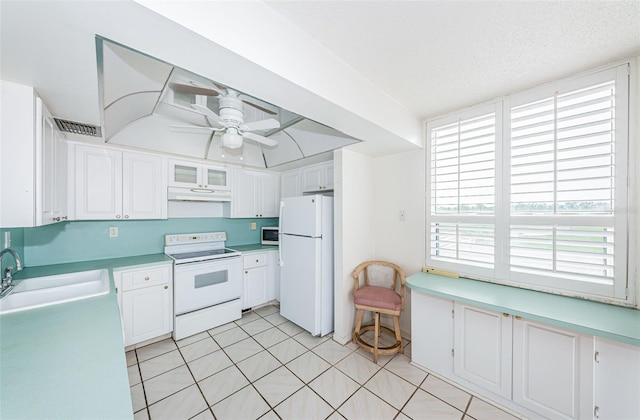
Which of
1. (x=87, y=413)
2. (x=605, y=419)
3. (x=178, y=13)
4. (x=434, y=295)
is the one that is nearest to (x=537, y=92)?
(x=434, y=295)

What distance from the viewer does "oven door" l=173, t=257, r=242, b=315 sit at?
259 cm

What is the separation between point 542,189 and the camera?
1.81 m

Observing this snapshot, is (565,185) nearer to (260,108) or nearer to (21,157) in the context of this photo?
(260,108)

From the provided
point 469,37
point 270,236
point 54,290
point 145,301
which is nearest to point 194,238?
point 145,301

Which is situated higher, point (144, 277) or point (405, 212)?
point (405, 212)

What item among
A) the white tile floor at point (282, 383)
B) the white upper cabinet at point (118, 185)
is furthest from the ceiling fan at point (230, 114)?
the white tile floor at point (282, 383)

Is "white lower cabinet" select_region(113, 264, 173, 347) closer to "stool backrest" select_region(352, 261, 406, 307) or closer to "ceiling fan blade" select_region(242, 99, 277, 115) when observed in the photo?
"ceiling fan blade" select_region(242, 99, 277, 115)

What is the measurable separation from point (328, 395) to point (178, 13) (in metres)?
2.47

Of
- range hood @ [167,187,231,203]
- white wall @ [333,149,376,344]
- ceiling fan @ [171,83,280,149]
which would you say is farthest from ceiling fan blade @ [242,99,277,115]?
range hood @ [167,187,231,203]

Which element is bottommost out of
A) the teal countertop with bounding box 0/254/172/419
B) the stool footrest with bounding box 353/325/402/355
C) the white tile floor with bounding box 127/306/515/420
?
the white tile floor with bounding box 127/306/515/420

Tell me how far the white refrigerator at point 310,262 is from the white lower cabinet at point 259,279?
59 cm

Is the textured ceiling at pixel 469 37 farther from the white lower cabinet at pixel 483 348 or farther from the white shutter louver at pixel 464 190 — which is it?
the white lower cabinet at pixel 483 348

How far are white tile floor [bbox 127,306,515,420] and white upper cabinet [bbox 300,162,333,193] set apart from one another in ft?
6.18

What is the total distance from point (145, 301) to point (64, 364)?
177 cm
